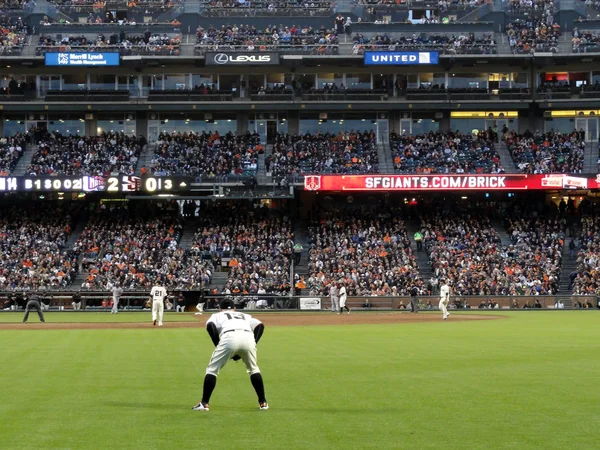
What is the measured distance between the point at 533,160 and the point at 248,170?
67.5 feet

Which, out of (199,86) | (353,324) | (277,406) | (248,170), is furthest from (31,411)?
(199,86)

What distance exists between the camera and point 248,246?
6175cm

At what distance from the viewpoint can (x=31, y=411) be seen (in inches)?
518

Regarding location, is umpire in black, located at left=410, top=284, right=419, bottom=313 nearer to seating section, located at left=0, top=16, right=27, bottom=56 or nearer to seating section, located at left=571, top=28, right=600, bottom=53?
seating section, located at left=571, top=28, right=600, bottom=53

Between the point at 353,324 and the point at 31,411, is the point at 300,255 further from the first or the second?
the point at 31,411

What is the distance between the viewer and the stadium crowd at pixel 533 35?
2726 inches

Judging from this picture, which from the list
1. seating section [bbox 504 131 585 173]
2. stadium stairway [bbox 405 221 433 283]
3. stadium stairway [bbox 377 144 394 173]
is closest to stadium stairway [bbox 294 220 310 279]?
stadium stairway [bbox 377 144 394 173]

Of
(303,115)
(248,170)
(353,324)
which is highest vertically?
(303,115)

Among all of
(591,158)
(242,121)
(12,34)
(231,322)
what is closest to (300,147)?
(242,121)

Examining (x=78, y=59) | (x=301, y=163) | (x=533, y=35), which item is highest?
(x=533, y=35)

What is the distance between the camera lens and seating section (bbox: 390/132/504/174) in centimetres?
6606

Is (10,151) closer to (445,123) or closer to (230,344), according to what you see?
(445,123)

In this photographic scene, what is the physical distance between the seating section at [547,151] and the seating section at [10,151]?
36.6 metres

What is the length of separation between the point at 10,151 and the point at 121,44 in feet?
37.8
